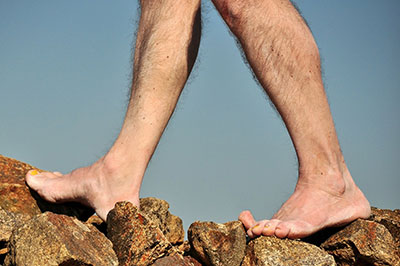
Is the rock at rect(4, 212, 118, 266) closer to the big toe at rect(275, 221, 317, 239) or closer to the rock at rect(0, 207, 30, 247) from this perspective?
the rock at rect(0, 207, 30, 247)

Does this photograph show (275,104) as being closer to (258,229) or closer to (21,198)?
(258,229)

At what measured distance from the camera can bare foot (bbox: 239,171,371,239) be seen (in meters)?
2.26

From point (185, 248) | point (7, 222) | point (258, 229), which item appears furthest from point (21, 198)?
point (258, 229)

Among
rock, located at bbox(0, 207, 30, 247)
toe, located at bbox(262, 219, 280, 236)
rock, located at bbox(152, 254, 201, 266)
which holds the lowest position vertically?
rock, located at bbox(152, 254, 201, 266)

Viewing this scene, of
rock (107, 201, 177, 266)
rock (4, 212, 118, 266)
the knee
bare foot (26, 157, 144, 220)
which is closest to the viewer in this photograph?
rock (4, 212, 118, 266)

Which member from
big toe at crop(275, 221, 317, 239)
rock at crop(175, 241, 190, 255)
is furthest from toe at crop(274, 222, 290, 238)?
rock at crop(175, 241, 190, 255)

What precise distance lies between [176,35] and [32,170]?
1089 millimetres

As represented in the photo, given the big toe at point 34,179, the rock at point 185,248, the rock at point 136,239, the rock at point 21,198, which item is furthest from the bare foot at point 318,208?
the big toe at point 34,179

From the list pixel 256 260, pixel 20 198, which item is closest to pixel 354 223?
pixel 256 260

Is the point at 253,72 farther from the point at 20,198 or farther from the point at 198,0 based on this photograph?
the point at 20,198

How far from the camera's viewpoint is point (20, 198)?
2551 millimetres

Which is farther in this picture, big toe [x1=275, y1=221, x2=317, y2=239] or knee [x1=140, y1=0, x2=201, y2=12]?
knee [x1=140, y1=0, x2=201, y2=12]

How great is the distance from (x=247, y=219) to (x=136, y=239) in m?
0.52

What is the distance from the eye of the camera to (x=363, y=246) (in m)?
2.26
